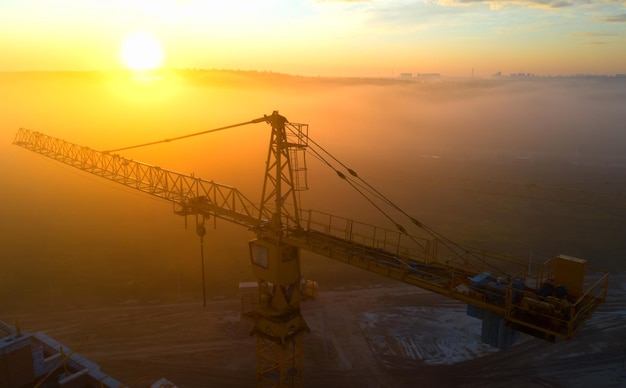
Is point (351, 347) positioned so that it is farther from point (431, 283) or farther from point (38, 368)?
point (38, 368)

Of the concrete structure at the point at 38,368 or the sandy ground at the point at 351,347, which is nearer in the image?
the concrete structure at the point at 38,368

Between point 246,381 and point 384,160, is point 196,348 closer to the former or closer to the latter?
point 246,381

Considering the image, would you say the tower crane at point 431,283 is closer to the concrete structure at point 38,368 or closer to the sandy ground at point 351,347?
the sandy ground at point 351,347

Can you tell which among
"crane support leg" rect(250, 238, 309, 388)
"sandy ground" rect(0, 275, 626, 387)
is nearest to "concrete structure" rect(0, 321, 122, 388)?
"sandy ground" rect(0, 275, 626, 387)

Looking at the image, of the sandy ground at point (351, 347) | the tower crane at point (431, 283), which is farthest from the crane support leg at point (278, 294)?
the sandy ground at point (351, 347)

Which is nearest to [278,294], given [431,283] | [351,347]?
[431,283]

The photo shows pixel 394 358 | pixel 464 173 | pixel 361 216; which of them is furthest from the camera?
pixel 464 173

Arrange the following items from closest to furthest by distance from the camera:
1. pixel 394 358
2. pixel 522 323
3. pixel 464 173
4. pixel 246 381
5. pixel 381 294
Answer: pixel 522 323
pixel 246 381
pixel 394 358
pixel 381 294
pixel 464 173

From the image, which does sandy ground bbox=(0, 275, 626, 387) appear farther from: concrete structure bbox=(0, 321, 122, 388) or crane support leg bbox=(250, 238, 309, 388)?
concrete structure bbox=(0, 321, 122, 388)

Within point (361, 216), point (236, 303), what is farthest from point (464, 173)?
point (236, 303)
